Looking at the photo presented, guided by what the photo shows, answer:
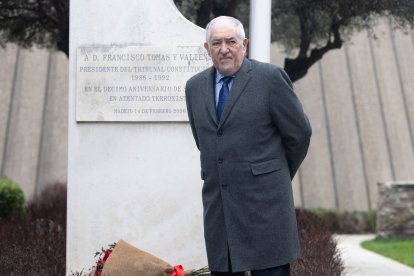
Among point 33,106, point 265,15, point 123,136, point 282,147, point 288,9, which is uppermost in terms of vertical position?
point 33,106

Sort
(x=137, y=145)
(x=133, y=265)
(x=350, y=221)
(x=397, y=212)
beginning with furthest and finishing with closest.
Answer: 1. (x=350, y=221)
2. (x=397, y=212)
3. (x=137, y=145)
4. (x=133, y=265)

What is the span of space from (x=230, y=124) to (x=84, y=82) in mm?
2995

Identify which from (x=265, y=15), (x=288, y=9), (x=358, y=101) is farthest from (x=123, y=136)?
(x=358, y=101)

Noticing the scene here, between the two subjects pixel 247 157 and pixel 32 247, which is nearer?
pixel 247 157

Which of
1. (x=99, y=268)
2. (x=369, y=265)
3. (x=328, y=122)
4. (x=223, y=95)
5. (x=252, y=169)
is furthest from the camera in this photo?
(x=328, y=122)

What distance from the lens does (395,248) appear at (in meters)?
14.4

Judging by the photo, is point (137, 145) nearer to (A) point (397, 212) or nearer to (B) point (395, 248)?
(B) point (395, 248)

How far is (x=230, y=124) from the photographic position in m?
4.52

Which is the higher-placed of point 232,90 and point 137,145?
point 137,145

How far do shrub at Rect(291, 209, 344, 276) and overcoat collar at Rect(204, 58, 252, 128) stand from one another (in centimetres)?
257

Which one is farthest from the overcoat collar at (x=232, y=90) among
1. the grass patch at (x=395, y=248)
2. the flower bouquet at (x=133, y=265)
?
the grass patch at (x=395, y=248)

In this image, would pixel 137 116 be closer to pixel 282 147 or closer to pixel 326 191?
pixel 282 147

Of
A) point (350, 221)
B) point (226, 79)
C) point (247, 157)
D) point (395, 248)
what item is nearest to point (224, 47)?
point (226, 79)

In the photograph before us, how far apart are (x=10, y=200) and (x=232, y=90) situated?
10.2 metres
